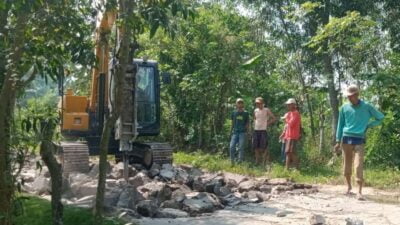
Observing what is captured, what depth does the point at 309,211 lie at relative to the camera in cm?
771

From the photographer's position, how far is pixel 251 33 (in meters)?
17.2

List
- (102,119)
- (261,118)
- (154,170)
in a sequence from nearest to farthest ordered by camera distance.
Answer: (154,170) → (102,119) → (261,118)

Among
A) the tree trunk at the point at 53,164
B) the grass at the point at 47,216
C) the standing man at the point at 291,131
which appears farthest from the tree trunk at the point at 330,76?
the tree trunk at the point at 53,164

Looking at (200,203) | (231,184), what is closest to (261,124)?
(231,184)

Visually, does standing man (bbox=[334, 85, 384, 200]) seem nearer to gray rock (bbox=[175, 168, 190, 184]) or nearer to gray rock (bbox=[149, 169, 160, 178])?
gray rock (bbox=[175, 168, 190, 184])

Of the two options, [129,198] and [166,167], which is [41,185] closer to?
[129,198]

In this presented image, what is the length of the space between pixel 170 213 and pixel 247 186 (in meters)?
2.75

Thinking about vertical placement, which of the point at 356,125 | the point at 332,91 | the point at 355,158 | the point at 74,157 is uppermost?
the point at 332,91

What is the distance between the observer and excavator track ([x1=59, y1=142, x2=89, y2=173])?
11.2 m

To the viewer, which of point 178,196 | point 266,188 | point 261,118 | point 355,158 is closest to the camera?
point 178,196

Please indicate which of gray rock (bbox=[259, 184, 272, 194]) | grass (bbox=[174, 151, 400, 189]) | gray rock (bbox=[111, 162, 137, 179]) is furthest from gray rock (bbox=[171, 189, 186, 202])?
grass (bbox=[174, 151, 400, 189])

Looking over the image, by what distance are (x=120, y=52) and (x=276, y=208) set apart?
11.9ft

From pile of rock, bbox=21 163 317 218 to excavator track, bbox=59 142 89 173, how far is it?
0.39 metres

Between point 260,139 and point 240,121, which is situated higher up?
point 240,121
